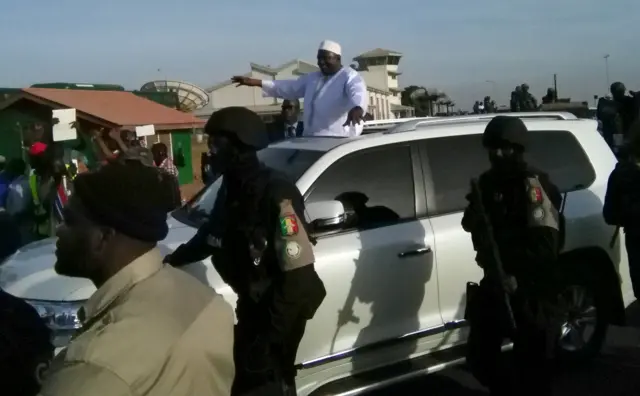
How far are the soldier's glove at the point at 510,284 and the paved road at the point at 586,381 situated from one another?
1.15 meters

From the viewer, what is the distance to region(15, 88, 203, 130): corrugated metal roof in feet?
56.4

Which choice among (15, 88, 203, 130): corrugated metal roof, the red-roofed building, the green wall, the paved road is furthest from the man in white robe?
the green wall

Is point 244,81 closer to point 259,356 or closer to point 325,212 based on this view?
point 325,212

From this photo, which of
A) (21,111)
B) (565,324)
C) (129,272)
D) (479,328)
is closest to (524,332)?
(479,328)

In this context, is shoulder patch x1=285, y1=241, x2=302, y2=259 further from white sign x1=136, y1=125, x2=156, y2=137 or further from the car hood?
white sign x1=136, y1=125, x2=156, y2=137

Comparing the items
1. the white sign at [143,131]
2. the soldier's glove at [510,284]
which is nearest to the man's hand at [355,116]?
the soldier's glove at [510,284]

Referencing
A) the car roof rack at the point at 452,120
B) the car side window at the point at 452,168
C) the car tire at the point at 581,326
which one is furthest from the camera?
the car tire at the point at 581,326

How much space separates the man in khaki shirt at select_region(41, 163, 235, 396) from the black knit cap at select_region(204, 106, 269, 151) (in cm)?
166

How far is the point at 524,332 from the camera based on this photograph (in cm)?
423

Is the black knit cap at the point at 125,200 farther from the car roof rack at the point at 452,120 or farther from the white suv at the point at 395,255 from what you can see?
the car roof rack at the point at 452,120

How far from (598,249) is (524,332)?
1277 mm

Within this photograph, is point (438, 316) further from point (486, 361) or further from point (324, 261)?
point (324, 261)

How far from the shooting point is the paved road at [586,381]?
498 cm

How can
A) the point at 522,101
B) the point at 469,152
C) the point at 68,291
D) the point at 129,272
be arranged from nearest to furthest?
1. the point at 129,272
2. the point at 68,291
3. the point at 469,152
4. the point at 522,101
